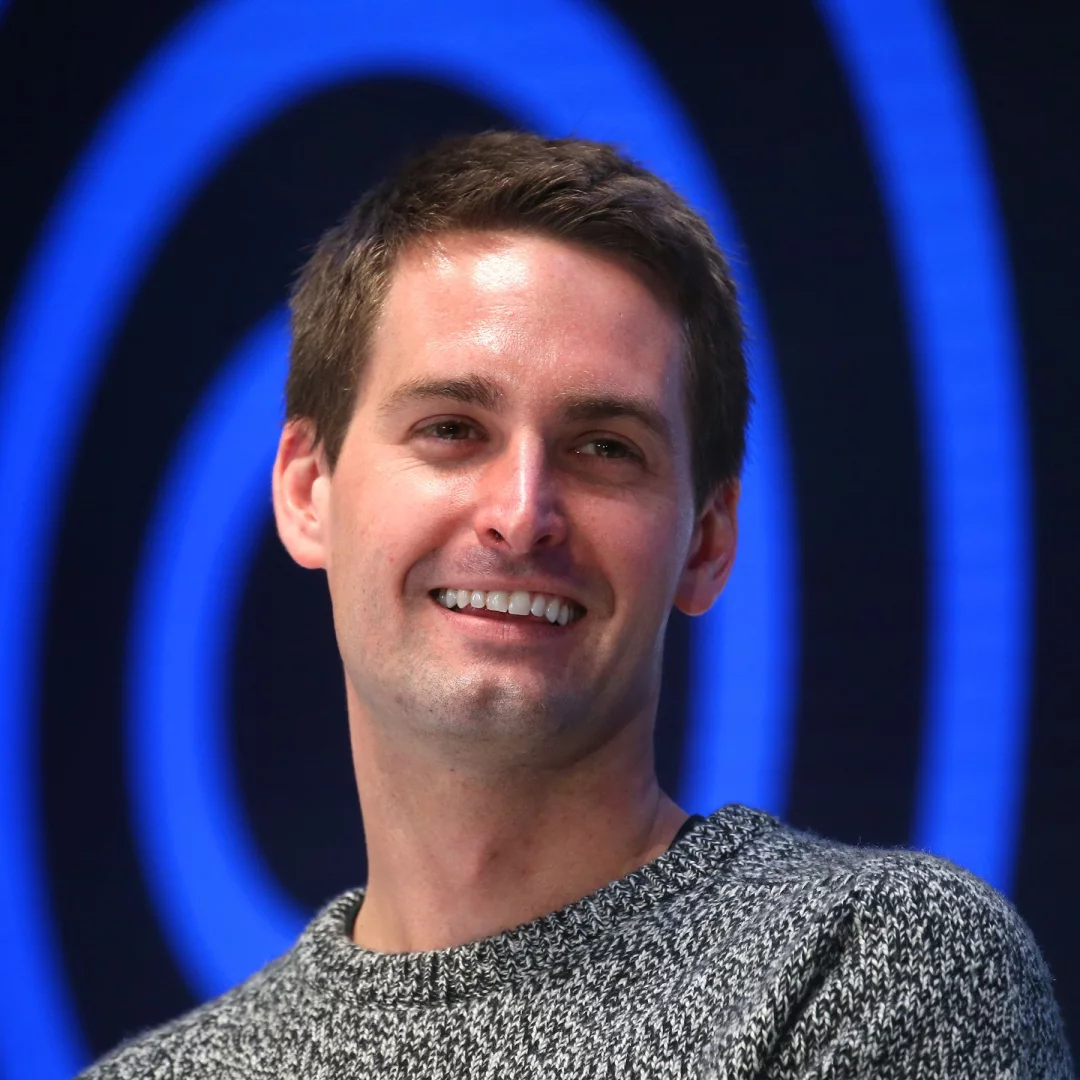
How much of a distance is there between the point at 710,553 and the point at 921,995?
63 cm

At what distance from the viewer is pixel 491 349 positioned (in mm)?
1612

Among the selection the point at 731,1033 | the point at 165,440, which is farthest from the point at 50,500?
the point at 731,1033

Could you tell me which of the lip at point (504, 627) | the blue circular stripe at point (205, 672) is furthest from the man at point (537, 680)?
the blue circular stripe at point (205, 672)

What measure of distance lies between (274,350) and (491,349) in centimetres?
124

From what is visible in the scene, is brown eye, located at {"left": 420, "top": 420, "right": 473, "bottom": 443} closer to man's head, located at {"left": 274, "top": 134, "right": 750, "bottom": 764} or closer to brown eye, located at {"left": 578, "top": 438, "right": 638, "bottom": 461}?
man's head, located at {"left": 274, "top": 134, "right": 750, "bottom": 764}

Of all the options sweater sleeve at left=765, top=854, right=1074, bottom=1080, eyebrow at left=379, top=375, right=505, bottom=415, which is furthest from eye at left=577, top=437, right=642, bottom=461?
sweater sleeve at left=765, top=854, right=1074, bottom=1080

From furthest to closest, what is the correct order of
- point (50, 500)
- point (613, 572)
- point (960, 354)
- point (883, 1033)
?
point (50, 500) → point (960, 354) → point (613, 572) → point (883, 1033)

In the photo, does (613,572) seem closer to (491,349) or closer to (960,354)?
(491,349)

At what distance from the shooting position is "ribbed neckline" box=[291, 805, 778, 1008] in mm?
1593

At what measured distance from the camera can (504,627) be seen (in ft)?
5.18

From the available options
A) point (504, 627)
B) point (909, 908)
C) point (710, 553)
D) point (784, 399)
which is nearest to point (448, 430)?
point (504, 627)

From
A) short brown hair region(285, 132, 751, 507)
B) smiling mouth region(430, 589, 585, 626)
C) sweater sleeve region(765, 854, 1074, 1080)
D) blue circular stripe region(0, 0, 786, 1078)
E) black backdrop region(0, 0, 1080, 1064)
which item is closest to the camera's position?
sweater sleeve region(765, 854, 1074, 1080)

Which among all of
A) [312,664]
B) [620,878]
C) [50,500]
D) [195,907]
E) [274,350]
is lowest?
[195,907]

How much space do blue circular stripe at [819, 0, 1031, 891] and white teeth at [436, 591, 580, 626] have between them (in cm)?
112
